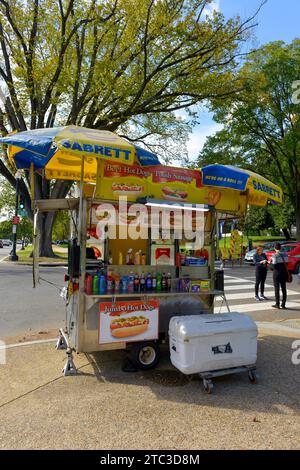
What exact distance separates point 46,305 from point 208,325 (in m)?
6.16

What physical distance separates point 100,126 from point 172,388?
1957 centimetres

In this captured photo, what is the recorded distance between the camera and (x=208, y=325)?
4688 mm

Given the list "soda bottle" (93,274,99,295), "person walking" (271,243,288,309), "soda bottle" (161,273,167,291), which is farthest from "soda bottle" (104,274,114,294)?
"person walking" (271,243,288,309)

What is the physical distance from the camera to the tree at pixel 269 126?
28234mm

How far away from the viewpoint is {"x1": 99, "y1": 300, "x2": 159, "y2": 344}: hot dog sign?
4.96 meters

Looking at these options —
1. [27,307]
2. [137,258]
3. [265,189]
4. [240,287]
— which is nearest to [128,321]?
[137,258]

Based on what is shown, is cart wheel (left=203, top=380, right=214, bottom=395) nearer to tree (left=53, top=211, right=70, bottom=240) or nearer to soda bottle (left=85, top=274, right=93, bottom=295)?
soda bottle (left=85, top=274, right=93, bottom=295)

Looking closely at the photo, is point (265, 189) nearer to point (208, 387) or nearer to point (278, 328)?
point (278, 328)

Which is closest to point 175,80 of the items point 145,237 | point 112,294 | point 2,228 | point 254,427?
point 145,237

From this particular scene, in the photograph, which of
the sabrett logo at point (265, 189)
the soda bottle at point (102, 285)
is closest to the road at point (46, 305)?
the soda bottle at point (102, 285)

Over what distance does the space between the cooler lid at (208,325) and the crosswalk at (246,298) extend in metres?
3.55

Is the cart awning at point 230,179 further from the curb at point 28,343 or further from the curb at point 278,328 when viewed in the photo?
the curb at point 28,343

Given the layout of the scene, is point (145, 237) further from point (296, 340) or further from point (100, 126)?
point (100, 126)

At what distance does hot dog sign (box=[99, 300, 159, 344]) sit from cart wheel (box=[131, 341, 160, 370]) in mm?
111
